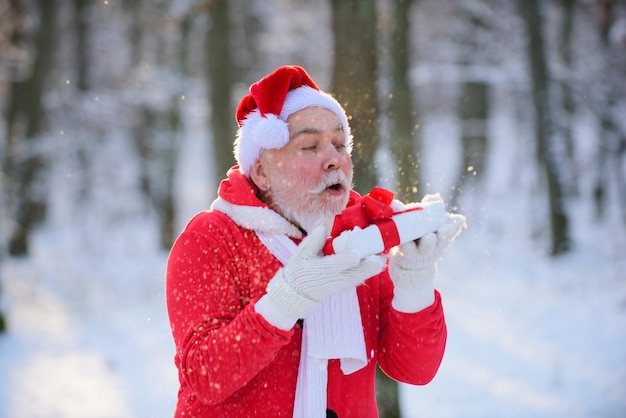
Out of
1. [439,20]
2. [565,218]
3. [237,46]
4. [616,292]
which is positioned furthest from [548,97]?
[237,46]

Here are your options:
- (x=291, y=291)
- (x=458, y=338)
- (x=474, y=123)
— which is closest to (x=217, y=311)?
(x=291, y=291)

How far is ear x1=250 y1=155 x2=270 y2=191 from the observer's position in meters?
2.30

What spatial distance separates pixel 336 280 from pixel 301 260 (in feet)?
0.38

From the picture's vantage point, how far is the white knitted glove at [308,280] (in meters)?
1.73

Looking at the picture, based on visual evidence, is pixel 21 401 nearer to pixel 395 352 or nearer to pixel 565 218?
pixel 395 352

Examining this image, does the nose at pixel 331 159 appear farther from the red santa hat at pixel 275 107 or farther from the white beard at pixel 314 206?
the red santa hat at pixel 275 107

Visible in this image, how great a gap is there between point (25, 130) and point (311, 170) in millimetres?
13358

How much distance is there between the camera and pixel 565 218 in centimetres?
1226

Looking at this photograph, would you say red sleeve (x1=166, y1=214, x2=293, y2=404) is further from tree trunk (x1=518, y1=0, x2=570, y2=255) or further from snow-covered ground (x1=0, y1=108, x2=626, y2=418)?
tree trunk (x1=518, y1=0, x2=570, y2=255)

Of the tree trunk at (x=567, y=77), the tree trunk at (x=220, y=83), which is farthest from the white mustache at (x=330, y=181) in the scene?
the tree trunk at (x=567, y=77)

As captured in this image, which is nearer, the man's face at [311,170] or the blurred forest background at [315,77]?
the man's face at [311,170]

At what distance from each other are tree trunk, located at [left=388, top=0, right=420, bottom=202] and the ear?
2.17 m

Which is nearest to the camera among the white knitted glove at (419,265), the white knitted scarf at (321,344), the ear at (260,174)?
the white knitted glove at (419,265)

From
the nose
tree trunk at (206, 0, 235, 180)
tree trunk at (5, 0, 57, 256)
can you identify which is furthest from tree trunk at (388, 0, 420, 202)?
tree trunk at (5, 0, 57, 256)
